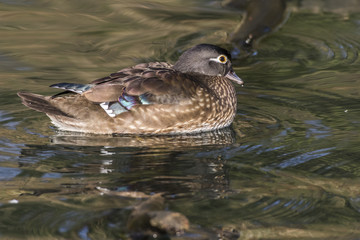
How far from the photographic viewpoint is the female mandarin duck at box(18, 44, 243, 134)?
26.7 ft

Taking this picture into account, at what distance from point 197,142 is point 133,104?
91cm

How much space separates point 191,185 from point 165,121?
1943 mm

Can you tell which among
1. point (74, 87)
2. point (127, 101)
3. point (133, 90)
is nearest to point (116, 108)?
point (127, 101)

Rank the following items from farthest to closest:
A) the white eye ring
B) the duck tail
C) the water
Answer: the white eye ring < the duck tail < the water

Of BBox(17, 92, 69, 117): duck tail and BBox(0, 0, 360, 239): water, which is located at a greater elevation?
BBox(17, 92, 69, 117): duck tail

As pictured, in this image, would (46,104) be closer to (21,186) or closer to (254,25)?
(21,186)

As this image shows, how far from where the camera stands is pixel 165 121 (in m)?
8.25

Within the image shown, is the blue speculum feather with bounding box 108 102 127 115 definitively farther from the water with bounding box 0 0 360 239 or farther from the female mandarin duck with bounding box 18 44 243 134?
the water with bounding box 0 0 360 239

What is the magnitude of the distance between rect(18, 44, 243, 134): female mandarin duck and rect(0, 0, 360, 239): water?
21 cm

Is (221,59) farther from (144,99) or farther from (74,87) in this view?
(74,87)

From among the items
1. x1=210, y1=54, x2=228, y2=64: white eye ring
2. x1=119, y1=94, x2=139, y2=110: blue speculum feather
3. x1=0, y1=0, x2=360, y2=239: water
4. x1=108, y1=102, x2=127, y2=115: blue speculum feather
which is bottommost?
x1=0, y1=0, x2=360, y2=239: water

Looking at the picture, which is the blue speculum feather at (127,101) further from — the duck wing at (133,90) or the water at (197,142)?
the water at (197,142)

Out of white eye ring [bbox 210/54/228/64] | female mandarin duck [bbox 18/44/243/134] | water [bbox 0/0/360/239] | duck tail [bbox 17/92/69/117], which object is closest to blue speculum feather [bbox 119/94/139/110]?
female mandarin duck [bbox 18/44/243/134]

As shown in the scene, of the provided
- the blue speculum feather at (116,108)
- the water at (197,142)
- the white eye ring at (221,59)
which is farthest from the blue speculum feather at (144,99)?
the white eye ring at (221,59)
